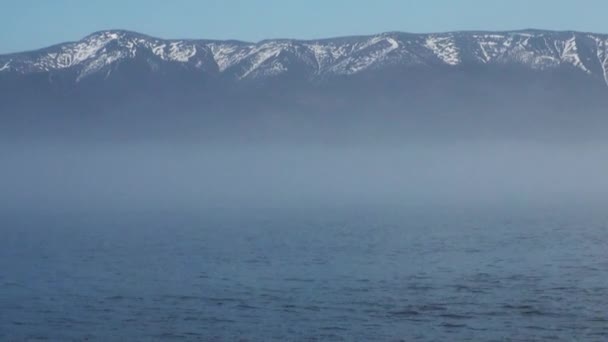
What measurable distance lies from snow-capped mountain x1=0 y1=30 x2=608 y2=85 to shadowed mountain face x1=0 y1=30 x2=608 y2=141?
8.4 inches

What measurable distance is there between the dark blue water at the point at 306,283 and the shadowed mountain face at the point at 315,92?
412 ft

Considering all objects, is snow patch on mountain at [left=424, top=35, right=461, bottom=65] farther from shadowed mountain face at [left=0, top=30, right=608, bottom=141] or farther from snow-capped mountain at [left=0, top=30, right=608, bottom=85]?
shadowed mountain face at [left=0, top=30, right=608, bottom=141]

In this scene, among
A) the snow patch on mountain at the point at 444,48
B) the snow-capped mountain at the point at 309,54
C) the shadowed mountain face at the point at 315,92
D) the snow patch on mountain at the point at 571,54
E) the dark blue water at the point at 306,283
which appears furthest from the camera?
the snow patch on mountain at the point at 444,48

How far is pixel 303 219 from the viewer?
56312 mm

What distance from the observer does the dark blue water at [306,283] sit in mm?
20375

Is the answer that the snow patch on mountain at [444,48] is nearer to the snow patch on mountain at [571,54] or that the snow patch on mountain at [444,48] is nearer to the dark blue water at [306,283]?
the snow patch on mountain at [571,54]

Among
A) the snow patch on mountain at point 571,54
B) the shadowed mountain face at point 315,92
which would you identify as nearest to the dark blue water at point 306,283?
the snow patch on mountain at point 571,54

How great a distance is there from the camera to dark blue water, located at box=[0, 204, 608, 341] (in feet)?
66.8

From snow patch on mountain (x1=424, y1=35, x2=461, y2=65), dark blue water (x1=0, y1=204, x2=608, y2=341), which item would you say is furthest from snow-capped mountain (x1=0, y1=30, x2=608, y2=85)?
dark blue water (x1=0, y1=204, x2=608, y2=341)

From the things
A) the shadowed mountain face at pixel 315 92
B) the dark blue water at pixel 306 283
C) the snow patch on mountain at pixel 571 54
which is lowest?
the dark blue water at pixel 306 283

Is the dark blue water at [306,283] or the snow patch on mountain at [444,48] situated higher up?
the snow patch on mountain at [444,48]

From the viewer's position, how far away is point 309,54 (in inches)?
7106

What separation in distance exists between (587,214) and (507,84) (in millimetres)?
120495

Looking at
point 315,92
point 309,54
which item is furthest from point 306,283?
point 309,54
